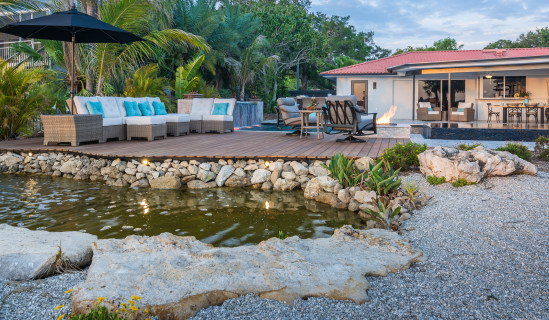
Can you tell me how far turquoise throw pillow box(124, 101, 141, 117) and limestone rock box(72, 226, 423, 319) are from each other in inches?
282

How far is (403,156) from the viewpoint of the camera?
292 inches

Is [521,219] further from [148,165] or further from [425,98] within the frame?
[425,98]

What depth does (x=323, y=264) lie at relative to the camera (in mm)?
3340

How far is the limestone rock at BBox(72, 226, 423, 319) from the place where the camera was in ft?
8.94

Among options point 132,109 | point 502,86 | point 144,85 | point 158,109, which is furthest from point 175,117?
point 502,86

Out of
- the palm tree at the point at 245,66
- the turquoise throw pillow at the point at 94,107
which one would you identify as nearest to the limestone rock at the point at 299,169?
the turquoise throw pillow at the point at 94,107

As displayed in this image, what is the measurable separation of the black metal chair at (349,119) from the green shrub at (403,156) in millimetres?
2317

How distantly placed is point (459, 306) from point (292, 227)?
107 inches

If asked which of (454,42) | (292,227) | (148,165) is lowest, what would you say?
(292,227)

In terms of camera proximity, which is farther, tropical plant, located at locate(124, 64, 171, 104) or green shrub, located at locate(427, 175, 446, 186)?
tropical plant, located at locate(124, 64, 171, 104)

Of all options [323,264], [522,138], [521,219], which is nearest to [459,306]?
[323,264]

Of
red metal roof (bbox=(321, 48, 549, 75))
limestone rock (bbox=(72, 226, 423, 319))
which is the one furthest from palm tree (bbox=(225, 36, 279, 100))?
limestone rock (bbox=(72, 226, 423, 319))

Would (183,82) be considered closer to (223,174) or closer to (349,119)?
(349,119)

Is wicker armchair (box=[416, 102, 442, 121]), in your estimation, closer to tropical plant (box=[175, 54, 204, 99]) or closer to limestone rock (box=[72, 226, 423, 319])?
tropical plant (box=[175, 54, 204, 99])
